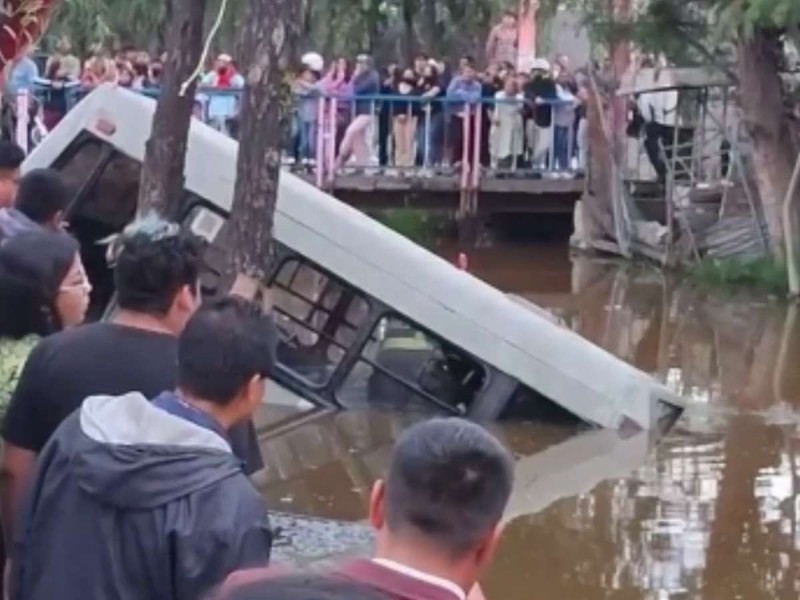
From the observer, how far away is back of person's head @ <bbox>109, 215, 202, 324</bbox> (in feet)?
12.6

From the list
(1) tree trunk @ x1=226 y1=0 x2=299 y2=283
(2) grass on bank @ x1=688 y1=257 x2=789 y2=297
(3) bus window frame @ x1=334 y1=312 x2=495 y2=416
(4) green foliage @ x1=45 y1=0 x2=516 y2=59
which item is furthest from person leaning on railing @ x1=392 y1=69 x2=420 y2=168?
(1) tree trunk @ x1=226 y1=0 x2=299 y2=283

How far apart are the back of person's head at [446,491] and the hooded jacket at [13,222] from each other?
122 inches

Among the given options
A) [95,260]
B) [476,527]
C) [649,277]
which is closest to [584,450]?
[95,260]

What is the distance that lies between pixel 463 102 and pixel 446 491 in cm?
1985

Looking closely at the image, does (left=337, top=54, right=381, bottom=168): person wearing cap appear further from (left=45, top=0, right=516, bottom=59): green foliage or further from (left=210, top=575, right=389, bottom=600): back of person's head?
(left=210, top=575, right=389, bottom=600): back of person's head

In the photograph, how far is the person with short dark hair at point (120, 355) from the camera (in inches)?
147

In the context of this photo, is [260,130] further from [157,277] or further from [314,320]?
[157,277]

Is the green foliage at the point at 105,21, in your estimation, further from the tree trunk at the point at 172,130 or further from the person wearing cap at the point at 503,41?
the tree trunk at the point at 172,130

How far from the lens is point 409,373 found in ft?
Answer: 36.1

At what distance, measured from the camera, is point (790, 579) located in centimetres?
834

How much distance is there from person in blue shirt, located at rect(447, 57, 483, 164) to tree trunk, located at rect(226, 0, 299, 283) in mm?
13146

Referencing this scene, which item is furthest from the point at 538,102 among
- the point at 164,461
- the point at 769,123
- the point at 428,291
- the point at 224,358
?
the point at 164,461

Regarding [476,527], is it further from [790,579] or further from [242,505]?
[790,579]

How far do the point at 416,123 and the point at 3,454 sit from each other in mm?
18780
